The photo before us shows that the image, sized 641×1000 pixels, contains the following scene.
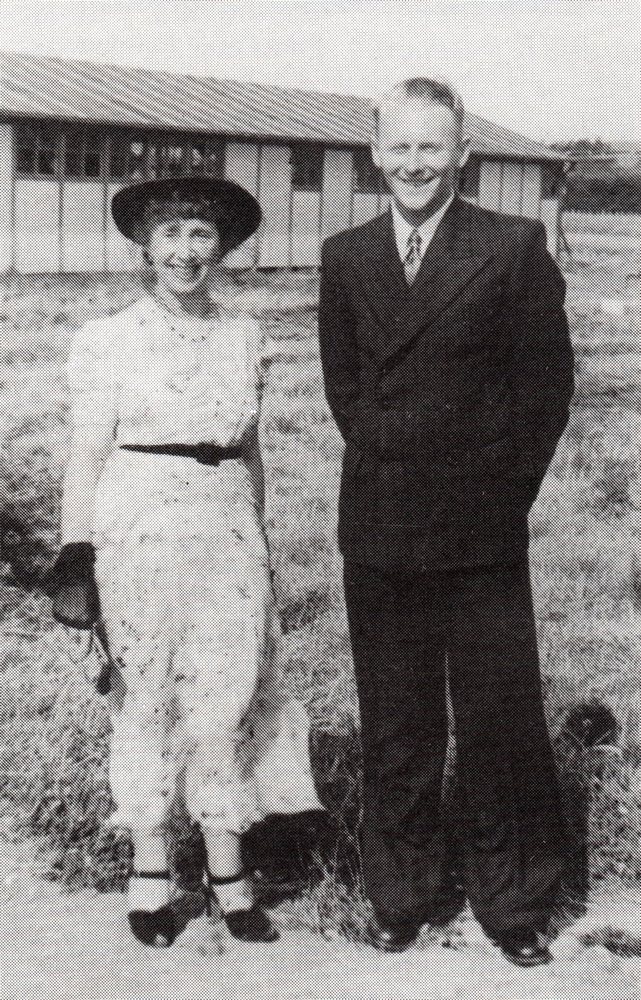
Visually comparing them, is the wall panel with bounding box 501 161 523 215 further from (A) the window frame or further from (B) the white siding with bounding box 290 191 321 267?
(B) the white siding with bounding box 290 191 321 267

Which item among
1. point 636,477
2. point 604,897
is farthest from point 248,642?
point 636,477

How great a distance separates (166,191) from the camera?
2.49m

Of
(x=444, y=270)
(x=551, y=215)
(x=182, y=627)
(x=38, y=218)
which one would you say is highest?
(x=551, y=215)

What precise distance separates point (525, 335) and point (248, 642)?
37.8 inches

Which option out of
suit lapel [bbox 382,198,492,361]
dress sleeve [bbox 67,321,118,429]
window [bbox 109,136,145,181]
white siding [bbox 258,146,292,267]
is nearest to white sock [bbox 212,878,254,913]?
dress sleeve [bbox 67,321,118,429]

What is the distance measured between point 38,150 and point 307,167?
11.3 feet

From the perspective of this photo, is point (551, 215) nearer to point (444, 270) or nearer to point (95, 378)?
point (444, 270)

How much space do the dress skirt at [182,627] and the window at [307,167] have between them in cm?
1192

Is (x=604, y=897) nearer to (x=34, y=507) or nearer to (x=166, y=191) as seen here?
(x=166, y=191)

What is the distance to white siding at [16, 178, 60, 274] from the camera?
11961 mm

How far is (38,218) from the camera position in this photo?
1221 centimetres

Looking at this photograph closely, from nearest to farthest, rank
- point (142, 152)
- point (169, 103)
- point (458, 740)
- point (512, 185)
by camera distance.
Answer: point (458, 740) < point (169, 103) < point (142, 152) < point (512, 185)

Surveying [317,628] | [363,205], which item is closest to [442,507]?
[317,628]

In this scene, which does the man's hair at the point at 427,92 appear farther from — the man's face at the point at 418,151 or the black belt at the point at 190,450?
the black belt at the point at 190,450
